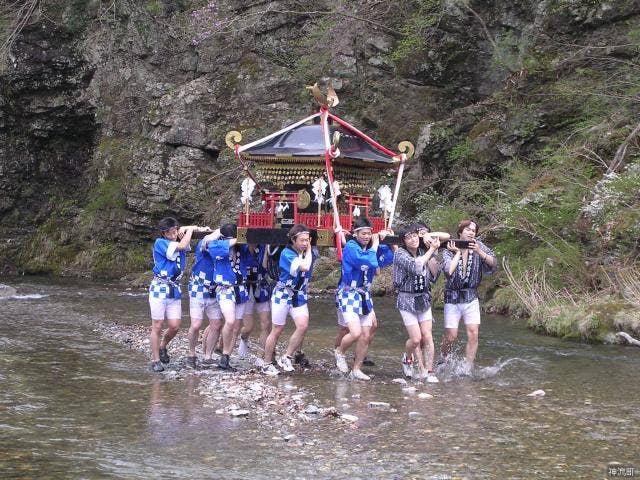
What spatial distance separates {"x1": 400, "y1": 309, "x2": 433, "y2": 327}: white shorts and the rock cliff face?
10.8 m

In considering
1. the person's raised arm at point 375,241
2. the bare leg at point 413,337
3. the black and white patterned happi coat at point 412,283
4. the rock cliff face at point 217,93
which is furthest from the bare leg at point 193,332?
the rock cliff face at point 217,93

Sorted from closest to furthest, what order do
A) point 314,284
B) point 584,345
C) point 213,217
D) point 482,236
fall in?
point 584,345, point 482,236, point 314,284, point 213,217

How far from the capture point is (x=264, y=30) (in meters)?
26.5

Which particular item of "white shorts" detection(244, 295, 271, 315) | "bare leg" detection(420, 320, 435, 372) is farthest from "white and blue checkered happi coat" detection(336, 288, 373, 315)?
"white shorts" detection(244, 295, 271, 315)

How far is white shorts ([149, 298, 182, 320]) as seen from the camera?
9336 millimetres

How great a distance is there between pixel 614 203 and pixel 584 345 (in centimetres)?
303

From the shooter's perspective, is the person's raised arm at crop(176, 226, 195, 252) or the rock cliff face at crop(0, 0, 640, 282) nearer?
the person's raised arm at crop(176, 226, 195, 252)

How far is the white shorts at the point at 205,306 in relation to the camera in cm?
971

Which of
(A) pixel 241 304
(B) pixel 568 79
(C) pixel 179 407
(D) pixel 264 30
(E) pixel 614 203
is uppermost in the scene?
(D) pixel 264 30

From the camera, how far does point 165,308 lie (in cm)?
942

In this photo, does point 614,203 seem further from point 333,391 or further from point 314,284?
point 314,284

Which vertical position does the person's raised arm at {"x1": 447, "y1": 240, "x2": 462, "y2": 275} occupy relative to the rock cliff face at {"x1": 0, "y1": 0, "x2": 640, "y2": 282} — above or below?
below

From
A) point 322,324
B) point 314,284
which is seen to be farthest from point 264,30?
point 322,324

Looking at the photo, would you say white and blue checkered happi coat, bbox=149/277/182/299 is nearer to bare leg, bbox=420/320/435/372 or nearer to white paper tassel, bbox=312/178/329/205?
white paper tassel, bbox=312/178/329/205
